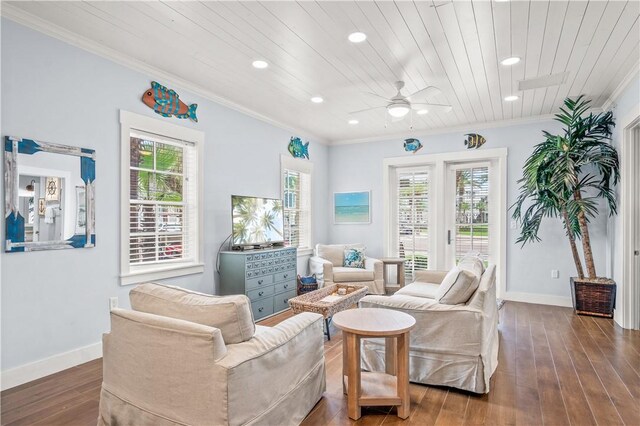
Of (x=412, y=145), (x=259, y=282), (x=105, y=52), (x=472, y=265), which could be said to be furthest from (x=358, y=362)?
(x=412, y=145)

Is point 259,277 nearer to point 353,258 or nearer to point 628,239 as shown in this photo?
point 353,258

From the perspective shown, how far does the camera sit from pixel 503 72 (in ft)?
11.8

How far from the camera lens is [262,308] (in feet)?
14.2

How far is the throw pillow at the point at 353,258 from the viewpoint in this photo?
5.71m

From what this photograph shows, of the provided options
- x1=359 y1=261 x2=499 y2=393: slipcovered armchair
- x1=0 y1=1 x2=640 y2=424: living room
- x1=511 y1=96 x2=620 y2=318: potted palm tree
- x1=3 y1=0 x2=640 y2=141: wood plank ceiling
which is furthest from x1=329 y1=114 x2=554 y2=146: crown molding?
x1=359 y1=261 x2=499 y2=393: slipcovered armchair

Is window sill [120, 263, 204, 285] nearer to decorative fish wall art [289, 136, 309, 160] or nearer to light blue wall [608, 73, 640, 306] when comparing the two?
decorative fish wall art [289, 136, 309, 160]

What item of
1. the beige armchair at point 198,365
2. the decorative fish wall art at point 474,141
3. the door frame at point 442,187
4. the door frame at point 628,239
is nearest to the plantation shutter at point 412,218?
the door frame at point 442,187

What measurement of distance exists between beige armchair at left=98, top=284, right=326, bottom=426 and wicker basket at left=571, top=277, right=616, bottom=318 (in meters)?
4.04

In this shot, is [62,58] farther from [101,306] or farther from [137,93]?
[101,306]

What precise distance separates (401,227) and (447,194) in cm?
98

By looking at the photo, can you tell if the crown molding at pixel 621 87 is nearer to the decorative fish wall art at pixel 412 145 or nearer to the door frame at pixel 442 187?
the door frame at pixel 442 187

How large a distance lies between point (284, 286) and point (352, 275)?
1.09 meters

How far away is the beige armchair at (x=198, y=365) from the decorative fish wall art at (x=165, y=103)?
2.22 m

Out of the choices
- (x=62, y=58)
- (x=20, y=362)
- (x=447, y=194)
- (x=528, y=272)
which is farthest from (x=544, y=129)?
(x=20, y=362)
